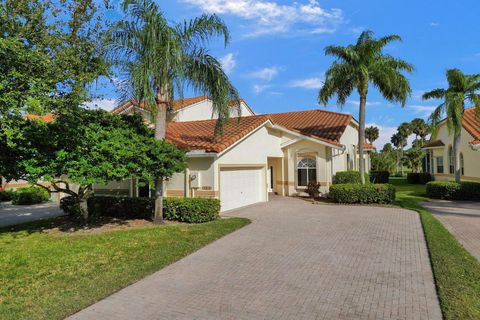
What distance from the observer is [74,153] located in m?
9.09

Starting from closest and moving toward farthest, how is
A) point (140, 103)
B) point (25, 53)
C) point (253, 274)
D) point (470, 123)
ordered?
1. point (253, 274)
2. point (25, 53)
3. point (140, 103)
4. point (470, 123)

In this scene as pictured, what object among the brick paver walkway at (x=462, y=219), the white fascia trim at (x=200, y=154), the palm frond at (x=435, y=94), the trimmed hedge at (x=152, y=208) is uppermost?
the palm frond at (x=435, y=94)

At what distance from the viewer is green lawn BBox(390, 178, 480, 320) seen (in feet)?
15.8

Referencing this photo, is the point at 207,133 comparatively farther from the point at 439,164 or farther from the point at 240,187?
the point at 439,164

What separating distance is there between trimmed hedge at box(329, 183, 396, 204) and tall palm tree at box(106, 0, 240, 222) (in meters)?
8.43

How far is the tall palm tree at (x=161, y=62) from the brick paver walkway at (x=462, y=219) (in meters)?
8.64

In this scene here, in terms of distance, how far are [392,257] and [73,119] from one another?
9.18 metres

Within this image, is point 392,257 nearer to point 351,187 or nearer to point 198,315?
point 198,315

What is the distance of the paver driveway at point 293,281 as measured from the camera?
192 inches

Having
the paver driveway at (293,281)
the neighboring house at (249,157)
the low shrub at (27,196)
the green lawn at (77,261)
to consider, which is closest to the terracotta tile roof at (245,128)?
the neighboring house at (249,157)

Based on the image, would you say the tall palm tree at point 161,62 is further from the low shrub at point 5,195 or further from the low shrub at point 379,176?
the low shrub at point 379,176

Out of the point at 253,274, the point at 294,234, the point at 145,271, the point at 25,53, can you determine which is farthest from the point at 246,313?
the point at 25,53

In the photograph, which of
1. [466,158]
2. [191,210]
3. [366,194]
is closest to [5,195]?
[191,210]

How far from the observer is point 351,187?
17.2 m
